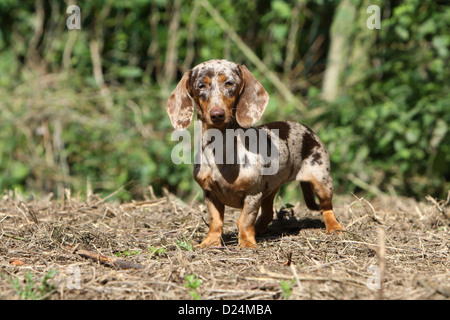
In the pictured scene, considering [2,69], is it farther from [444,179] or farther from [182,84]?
[444,179]

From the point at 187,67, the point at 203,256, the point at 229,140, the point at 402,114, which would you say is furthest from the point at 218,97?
the point at 187,67

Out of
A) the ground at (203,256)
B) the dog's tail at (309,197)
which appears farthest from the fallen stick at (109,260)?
the dog's tail at (309,197)

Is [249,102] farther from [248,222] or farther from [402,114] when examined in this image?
[402,114]

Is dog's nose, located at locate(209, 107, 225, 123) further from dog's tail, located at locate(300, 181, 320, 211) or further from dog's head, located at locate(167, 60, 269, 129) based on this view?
dog's tail, located at locate(300, 181, 320, 211)

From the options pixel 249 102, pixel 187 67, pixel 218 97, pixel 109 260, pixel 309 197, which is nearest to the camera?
pixel 109 260

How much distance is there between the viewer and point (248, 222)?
3.40 metres

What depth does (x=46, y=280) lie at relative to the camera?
8.18 ft

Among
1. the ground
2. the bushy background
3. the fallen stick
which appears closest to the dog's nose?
the ground

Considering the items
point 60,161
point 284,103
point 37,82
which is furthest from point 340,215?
Answer: point 37,82

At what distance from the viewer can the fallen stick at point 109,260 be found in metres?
2.88

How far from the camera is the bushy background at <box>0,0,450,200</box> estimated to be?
622 centimetres

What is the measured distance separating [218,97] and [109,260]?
43.1 inches

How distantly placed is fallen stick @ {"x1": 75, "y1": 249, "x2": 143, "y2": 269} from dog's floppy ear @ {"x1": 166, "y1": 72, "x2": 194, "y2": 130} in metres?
0.91

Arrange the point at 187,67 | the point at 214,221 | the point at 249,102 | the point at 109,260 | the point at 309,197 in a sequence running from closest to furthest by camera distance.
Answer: the point at 109,260 → the point at 249,102 → the point at 214,221 → the point at 309,197 → the point at 187,67
